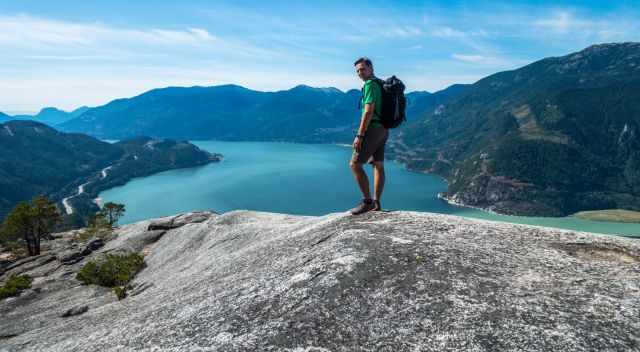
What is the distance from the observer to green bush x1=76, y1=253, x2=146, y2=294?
83.0ft

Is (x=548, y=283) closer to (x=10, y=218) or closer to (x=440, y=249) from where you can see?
(x=440, y=249)

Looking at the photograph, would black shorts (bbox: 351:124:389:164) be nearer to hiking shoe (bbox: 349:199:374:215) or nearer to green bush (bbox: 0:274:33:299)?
hiking shoe (bbox: 349:199:374:215)

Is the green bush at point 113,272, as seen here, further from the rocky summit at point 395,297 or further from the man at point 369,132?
the man at point 369,132

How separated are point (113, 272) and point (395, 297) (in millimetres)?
23777

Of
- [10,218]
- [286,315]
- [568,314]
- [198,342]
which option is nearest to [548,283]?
[568,314]

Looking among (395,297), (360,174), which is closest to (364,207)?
(360,174)

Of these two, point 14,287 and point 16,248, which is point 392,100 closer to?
point 14,287

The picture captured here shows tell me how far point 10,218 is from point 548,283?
69.0 meters

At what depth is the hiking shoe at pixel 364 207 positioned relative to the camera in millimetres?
15211

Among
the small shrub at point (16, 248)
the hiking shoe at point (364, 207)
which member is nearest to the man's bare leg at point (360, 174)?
the hiking shoe at point (364, 207)

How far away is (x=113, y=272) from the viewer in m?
26.4

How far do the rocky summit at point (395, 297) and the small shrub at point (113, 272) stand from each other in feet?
30.2

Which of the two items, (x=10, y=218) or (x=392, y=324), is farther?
(x=10, y=218)

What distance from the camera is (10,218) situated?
55625 mm
